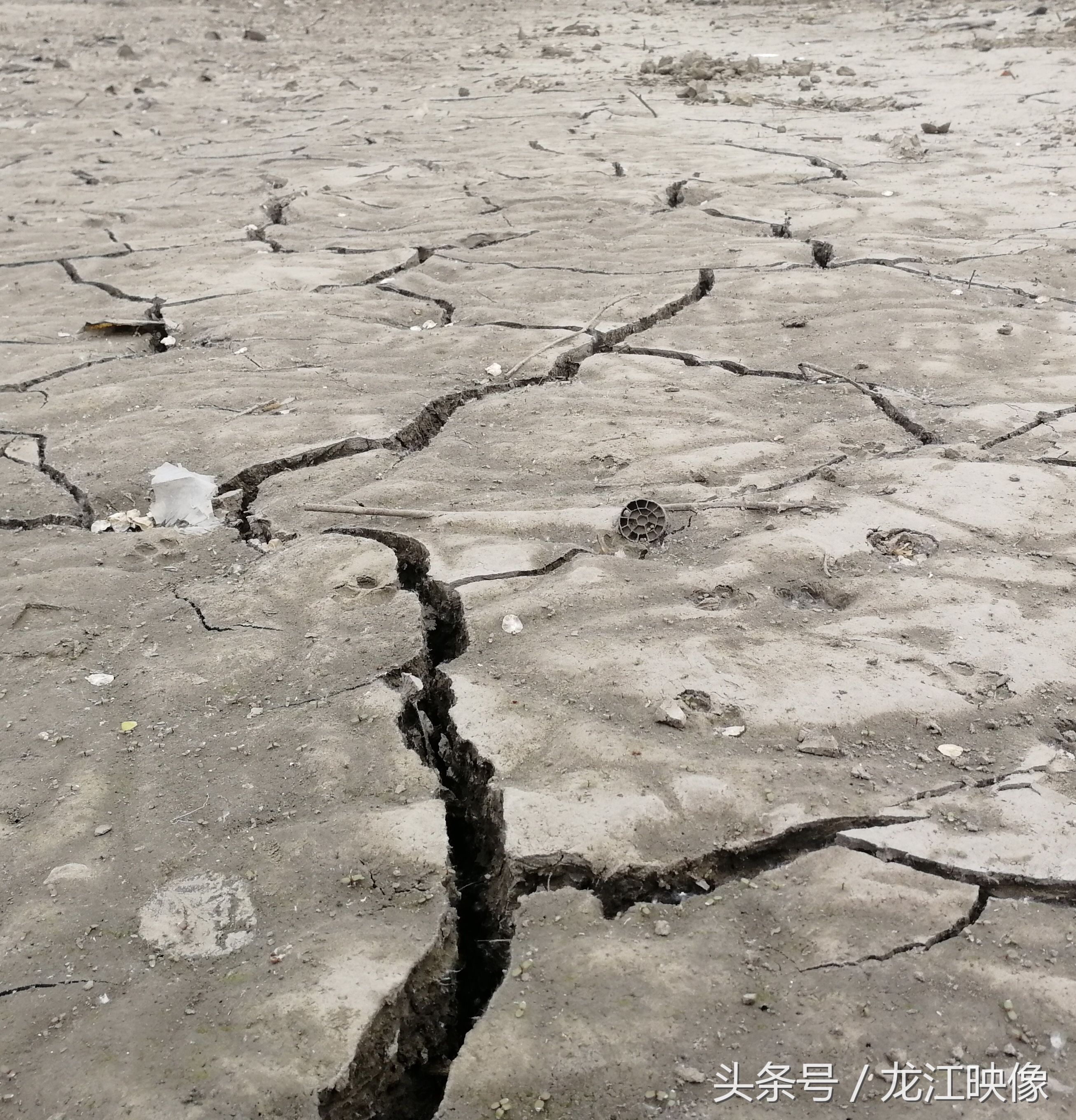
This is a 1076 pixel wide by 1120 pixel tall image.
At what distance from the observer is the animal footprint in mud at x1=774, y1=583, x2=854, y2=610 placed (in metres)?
2.28

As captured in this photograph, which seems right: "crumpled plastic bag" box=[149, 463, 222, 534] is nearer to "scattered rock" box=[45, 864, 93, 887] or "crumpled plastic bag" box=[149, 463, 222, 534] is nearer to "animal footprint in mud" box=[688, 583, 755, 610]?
"scattered rock" box=[45, 864, 93, 887]

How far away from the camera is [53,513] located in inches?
109

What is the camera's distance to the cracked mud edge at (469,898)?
1.49m

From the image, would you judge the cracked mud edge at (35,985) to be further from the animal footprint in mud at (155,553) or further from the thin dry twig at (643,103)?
the thin dry twig at (643,103)

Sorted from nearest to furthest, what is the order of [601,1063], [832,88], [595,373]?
[601,1063] → [595,373] → [832,88]

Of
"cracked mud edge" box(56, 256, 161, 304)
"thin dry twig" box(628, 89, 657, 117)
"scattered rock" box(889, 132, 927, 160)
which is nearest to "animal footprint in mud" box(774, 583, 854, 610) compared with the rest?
"cracked mud edge" box(56, 256, 161, 304)

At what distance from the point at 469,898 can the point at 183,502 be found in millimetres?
1517

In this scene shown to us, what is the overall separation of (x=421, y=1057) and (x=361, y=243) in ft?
12.8

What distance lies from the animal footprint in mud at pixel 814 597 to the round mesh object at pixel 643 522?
357 mm

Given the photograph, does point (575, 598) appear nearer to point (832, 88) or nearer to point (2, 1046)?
point (2, 1046)

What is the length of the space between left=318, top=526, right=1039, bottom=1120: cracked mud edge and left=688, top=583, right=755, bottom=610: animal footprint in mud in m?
0.63

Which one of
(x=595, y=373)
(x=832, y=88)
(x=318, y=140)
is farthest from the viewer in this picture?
(x=832, y=88)

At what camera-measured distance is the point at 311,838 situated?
1.76 meters

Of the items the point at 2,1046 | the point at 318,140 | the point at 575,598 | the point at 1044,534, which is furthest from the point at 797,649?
the point at 318,140
